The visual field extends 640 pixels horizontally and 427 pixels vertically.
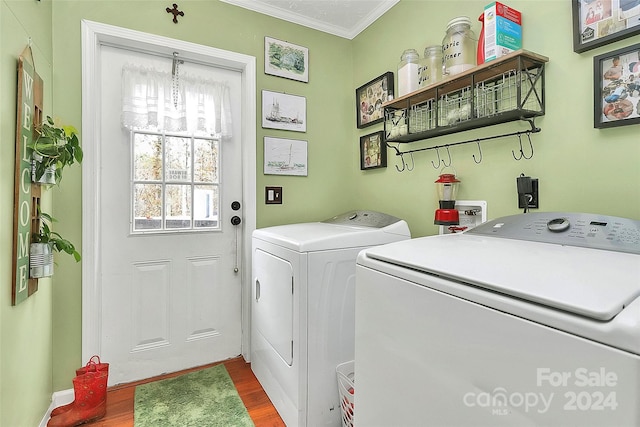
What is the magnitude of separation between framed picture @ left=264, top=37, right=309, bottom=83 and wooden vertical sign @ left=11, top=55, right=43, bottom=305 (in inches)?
52.5

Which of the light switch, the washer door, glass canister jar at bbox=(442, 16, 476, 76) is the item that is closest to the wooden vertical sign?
the washer door

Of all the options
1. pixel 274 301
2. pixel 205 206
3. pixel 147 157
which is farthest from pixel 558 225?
pixel 147 157

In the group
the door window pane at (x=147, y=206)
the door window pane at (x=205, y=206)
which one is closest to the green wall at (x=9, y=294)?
the door window pane at (x=147, y=206)

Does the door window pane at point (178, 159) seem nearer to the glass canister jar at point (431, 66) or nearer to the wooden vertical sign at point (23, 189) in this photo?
the wooden vertical sign at point (23, 189)

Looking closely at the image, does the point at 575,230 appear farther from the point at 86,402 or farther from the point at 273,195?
the point at 86,402

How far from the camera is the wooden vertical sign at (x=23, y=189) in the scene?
4.05ft

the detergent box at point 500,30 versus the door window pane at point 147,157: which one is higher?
the detergent box at point 500,30

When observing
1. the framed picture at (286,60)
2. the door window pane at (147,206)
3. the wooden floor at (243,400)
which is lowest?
the wooden floor at (243,400)

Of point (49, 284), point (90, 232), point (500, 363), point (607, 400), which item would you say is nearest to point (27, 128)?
point (90, 232)

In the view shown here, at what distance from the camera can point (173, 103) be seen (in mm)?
A: 2072

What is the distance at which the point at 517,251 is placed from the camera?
855mm

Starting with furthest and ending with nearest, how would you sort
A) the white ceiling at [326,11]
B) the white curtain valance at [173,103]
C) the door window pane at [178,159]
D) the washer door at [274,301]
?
the white ceiling at [326,11] → the door window pane at [178,159] → the white curtain valance at [173,103] → the washer door at [274,301]

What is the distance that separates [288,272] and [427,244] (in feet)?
2.55

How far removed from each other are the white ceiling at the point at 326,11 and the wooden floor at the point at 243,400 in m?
2.43
